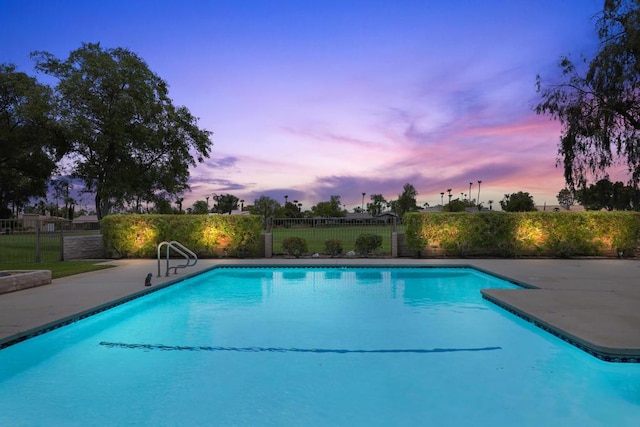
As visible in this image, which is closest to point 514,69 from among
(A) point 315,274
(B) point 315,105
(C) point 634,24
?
(C) point 634,24

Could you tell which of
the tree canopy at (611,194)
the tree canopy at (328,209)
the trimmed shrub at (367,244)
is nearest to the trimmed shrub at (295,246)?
the trimmed shrub at (367,244)

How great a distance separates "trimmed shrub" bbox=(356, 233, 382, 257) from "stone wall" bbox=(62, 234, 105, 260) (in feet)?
35.6

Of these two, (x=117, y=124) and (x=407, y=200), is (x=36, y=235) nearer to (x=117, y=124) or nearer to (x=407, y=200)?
(x=117, y=124)

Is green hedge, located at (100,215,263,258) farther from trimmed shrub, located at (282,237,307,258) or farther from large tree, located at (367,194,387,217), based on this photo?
large tree, located at (367,194,387,217)

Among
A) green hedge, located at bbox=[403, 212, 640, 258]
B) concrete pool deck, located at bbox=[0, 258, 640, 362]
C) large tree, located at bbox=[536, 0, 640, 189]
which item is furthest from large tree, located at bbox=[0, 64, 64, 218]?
large tree, located at bbox=[536, 0, 640, 189]

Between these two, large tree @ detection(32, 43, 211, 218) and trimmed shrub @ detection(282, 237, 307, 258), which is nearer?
trimmed shrub @ detection(282, 237, 307, 258)

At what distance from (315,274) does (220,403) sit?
9541 mm

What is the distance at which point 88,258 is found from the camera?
17625mm

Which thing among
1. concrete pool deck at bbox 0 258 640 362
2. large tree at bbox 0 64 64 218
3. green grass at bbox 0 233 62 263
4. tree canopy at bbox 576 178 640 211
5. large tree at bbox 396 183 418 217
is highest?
large tree at bbox 396 183 418 217

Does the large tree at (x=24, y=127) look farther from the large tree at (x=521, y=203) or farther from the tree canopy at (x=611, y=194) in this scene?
the large tree at (x=521, y=203)

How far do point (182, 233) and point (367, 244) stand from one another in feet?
25.1

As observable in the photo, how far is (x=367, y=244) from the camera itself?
57.6 feet

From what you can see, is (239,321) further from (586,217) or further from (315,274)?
(586,217)

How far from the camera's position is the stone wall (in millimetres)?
→ 16545
